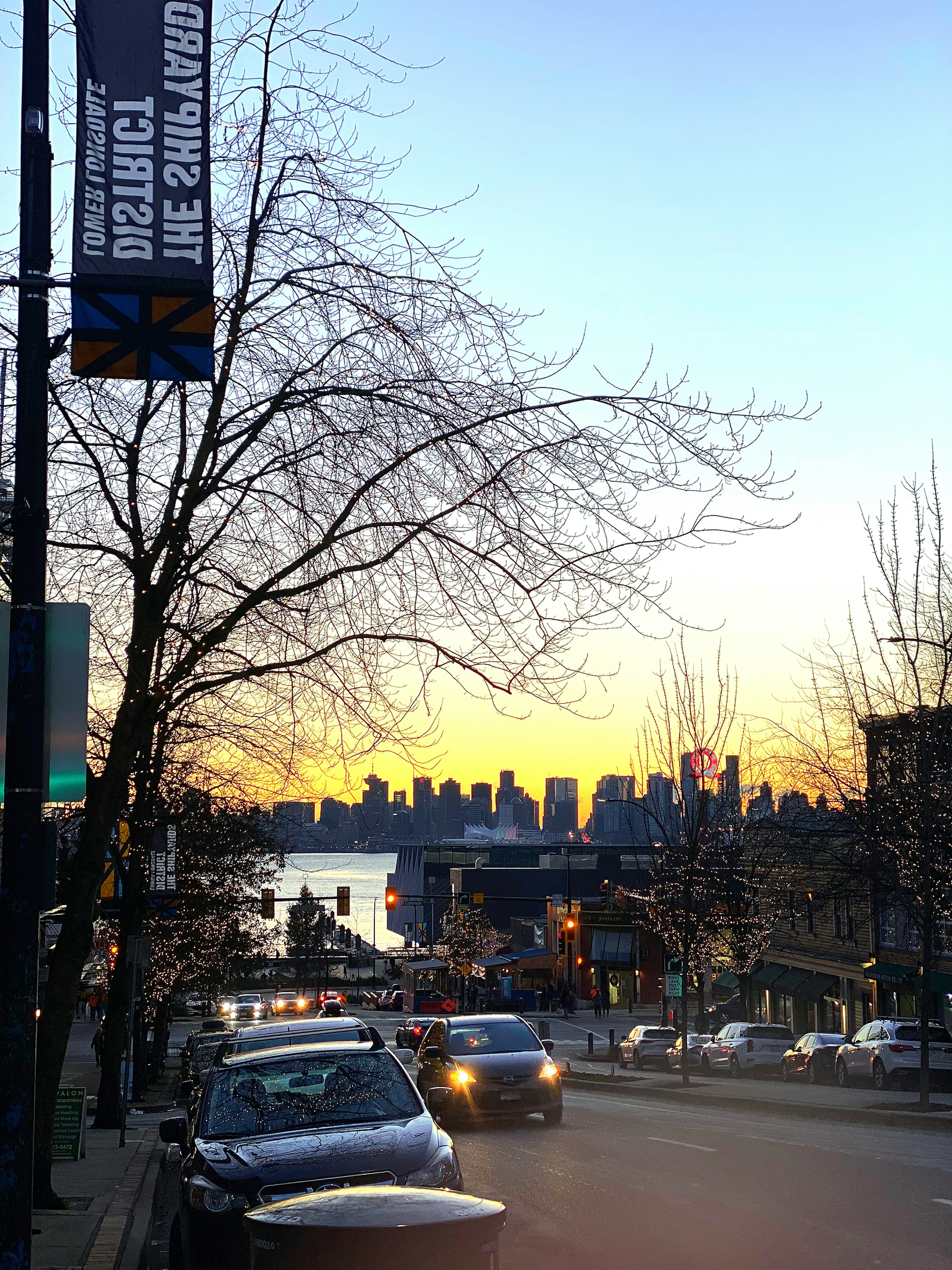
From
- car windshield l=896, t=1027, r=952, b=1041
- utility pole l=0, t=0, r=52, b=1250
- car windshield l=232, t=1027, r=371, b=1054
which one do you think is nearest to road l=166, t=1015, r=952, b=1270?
car windshield l=232, t=1027, r=371, b=1054

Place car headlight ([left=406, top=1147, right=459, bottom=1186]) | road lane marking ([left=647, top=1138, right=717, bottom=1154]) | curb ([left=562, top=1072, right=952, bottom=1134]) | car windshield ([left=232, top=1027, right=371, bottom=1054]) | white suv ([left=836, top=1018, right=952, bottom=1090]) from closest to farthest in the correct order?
car headlight ([left=406, top=1147, right=459, bottom=1186]) < car windshield ([left=232, top=1027, right=371, bottom=1054]) < road lane marking ([left=647, top=1138, right=717, bottom=1154]) < curb ([left=562, top=1072, right=952, bottom=1134]) < white suv ([left=836, top=1018, right=952, bottom=1090])

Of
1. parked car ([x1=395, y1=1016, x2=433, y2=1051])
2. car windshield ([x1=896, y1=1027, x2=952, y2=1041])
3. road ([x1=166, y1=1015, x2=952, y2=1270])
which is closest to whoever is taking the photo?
road ([x1=166, y1=1015, x2=952, y2=1270])

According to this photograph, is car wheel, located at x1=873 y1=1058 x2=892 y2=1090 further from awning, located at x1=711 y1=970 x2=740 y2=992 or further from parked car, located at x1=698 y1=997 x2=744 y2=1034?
awning, located at x1=711 y1=970 x2=740 y2=992

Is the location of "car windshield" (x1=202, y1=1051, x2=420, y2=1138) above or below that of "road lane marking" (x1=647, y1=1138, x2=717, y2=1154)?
above

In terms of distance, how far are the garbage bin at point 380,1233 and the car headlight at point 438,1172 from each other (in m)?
4.32

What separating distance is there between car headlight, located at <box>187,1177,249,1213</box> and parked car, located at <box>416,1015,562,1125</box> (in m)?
9.70

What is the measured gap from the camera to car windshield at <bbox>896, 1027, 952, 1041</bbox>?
30297 mm

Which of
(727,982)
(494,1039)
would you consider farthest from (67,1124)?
(727,982)

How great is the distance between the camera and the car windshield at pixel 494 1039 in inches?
756

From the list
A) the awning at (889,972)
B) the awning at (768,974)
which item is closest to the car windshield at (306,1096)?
the awning at (889,972)

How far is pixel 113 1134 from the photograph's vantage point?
75.6 ft

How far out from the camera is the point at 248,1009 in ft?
210

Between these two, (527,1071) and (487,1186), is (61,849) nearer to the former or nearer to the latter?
(527,1071)

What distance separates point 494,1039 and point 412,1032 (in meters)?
30.4
